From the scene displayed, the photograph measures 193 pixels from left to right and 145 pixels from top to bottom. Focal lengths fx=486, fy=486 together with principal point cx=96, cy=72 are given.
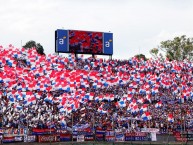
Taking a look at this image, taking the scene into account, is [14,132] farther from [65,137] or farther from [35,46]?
[35,46]

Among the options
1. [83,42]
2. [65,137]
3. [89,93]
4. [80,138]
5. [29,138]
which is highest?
[83,42]

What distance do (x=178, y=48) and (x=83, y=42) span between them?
1901 inches

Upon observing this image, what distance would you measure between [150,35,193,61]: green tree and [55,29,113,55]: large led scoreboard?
42.7 metres

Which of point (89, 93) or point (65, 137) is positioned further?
point (89, 93)

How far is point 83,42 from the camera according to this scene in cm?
7969

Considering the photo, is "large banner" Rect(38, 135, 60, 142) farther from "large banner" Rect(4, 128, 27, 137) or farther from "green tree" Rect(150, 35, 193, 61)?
"green tree" Rect(150, 35, 193, 61)

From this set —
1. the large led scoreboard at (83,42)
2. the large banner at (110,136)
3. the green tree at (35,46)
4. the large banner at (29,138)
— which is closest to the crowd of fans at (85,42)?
the large led scoreboard at (83,42)

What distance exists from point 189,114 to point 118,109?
36.6 ft

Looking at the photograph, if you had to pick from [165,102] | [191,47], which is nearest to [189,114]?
[165,102]

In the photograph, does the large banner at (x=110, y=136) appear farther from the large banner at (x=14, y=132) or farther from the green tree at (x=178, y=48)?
the green tree at (x=178, y=48)

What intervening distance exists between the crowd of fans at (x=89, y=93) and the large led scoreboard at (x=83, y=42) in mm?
2517

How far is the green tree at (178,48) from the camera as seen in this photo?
120688 millimetres

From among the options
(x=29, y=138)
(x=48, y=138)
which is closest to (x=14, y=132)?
(x=29, y=138)

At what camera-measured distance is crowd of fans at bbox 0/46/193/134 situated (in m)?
52.2
